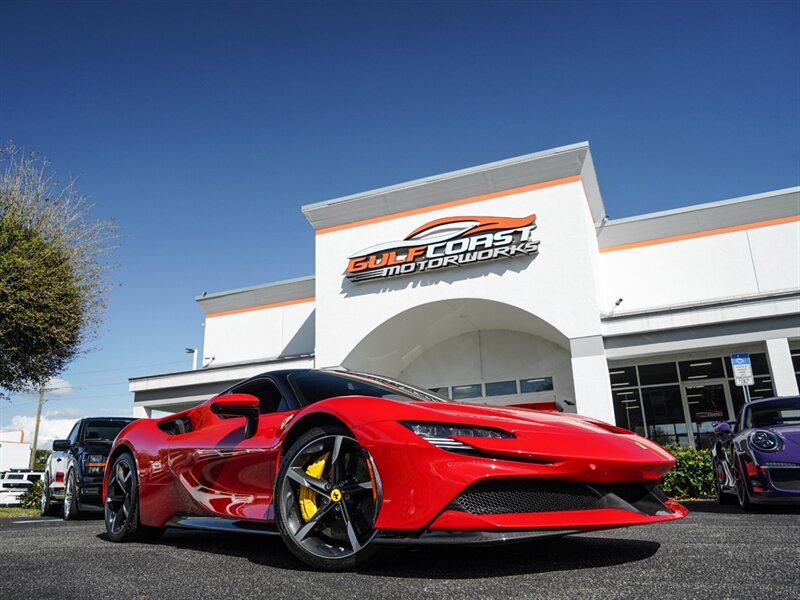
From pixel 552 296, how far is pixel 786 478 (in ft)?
27.0

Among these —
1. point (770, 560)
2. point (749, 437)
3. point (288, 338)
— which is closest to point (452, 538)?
point (770, 560)

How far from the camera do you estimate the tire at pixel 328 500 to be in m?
2.55

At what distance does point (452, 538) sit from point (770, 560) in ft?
4.71

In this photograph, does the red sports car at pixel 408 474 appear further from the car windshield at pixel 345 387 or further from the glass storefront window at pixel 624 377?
the glass storefront window at pixel 624 377

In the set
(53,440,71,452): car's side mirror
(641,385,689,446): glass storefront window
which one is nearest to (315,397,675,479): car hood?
(53,440,71,452): car's side mirror

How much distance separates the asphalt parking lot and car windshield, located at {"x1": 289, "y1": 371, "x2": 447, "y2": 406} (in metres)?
0.83

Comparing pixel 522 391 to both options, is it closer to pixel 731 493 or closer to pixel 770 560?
pixel 731 493

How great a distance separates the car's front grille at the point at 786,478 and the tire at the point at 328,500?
4931mm

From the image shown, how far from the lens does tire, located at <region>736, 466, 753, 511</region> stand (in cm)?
605

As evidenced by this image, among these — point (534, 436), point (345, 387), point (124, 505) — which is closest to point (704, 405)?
point (345, 387)

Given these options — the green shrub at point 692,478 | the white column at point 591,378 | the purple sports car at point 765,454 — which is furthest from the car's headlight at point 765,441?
the white column at point 591,378

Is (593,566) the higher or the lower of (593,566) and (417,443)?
the lower

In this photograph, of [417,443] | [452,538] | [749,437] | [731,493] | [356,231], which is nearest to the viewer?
[452,538]

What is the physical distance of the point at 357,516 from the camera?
262 centimetres
